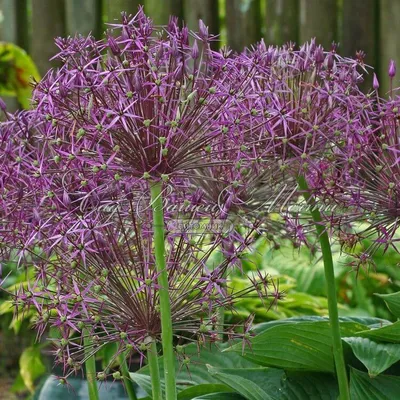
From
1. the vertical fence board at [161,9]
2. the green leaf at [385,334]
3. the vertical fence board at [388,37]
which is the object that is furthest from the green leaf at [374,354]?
the vertical fence board at [161,9]

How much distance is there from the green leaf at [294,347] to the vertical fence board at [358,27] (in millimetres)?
2290

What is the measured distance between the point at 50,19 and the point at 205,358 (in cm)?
255

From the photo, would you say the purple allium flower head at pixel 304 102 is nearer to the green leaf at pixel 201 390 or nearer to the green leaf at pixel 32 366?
the green leaf at pixel 201 390

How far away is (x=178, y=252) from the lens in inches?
41.9

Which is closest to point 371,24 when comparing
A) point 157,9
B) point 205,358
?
point 157,9

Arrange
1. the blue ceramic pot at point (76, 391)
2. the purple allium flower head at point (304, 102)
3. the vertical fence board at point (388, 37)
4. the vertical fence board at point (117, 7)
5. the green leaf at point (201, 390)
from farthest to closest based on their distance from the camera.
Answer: the vertical fence board at point (388, 37), the vertical fence board at point (117, 7), the blue ceramic pot at point (76, 391), the green leaf at point (201, 390), the purple allium flower head at point (304, 102)

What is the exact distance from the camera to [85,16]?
3.56m

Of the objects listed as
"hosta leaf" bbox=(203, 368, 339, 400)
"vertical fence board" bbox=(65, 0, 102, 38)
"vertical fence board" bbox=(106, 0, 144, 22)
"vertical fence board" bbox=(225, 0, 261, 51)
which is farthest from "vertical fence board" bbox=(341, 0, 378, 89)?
"hosta leaf" bbox=(203, 368, 339, 400)

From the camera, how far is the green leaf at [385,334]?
1205 millimetres

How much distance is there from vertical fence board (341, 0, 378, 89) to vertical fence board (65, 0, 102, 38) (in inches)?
40.6

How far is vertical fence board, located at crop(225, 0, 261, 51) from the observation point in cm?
368

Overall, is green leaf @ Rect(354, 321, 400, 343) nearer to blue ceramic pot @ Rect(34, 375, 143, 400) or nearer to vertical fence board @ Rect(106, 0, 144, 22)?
blue ceramic pot @ Rect(34, 375, 143, 400)

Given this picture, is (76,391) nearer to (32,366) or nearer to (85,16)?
(32,366)

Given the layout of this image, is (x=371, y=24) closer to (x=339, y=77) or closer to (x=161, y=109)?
(x=339, y=77)
